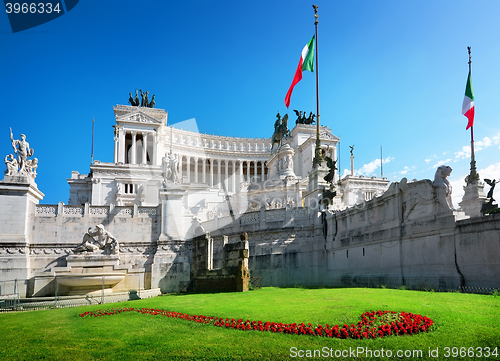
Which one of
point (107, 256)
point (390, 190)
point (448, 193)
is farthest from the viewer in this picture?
point (107, 256)

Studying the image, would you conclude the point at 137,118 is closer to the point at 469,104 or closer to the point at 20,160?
the point at 20,160

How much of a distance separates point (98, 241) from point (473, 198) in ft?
92.5

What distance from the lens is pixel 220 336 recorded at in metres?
7.89

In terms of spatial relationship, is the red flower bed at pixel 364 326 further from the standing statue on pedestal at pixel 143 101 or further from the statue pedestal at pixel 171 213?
the standing statue on pedestal at pixel 143 101

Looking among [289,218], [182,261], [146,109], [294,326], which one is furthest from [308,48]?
[146,109]

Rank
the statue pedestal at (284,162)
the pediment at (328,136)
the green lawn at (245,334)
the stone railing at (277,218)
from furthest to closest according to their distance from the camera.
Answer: the pediment at (328,136)
the statue pedestal at (284,162)
the stone railing at (277,218)
the green lawn at (245,334)

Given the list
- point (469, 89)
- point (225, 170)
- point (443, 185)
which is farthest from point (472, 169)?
point (225, 170)

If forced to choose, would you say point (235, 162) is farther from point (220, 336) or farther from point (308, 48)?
point (220, 336)

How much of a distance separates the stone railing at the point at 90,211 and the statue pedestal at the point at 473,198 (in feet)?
80.8

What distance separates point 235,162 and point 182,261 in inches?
3363

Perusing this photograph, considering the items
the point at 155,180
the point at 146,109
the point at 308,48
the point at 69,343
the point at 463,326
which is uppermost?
the point at 146,109

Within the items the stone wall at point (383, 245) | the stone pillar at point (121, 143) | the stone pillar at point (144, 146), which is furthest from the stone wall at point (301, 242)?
the stone pillar at point (121, 143)

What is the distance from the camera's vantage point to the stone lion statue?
46.2 feet

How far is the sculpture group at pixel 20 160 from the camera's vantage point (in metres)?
23.7
